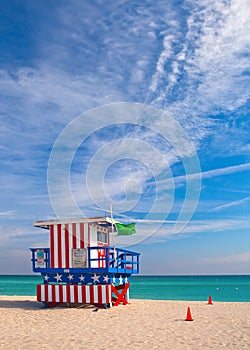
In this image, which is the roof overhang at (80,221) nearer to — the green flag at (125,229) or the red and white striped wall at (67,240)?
the red and white striped wall at (67,240)

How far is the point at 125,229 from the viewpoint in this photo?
19.1 m

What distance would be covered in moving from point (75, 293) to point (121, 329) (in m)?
5.89

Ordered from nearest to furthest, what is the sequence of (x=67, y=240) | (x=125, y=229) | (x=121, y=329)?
(x=121, y=329) < (x=67, y=240) < (x=125, y=229)

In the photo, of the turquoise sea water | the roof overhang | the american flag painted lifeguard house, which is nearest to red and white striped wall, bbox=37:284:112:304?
the american flag painted lifeguard house

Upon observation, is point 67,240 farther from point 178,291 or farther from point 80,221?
point 178,291

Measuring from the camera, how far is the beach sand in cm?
995

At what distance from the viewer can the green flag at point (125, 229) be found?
19.1 metres

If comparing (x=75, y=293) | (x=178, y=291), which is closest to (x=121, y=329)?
(x=75, y=293)

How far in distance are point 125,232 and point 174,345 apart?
944cm

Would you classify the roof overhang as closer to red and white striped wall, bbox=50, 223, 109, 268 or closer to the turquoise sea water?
red and white striped wall, bbox=50, 223, 109, 268

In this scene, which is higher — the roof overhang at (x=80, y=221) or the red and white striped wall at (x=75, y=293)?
the roof overhang at (x=80, y=221)

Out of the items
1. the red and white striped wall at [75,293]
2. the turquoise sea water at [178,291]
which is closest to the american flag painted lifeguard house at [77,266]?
the red and white striped wall at [75,293]

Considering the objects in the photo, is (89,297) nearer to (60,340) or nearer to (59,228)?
(59,228)

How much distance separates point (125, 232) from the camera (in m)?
19.1
